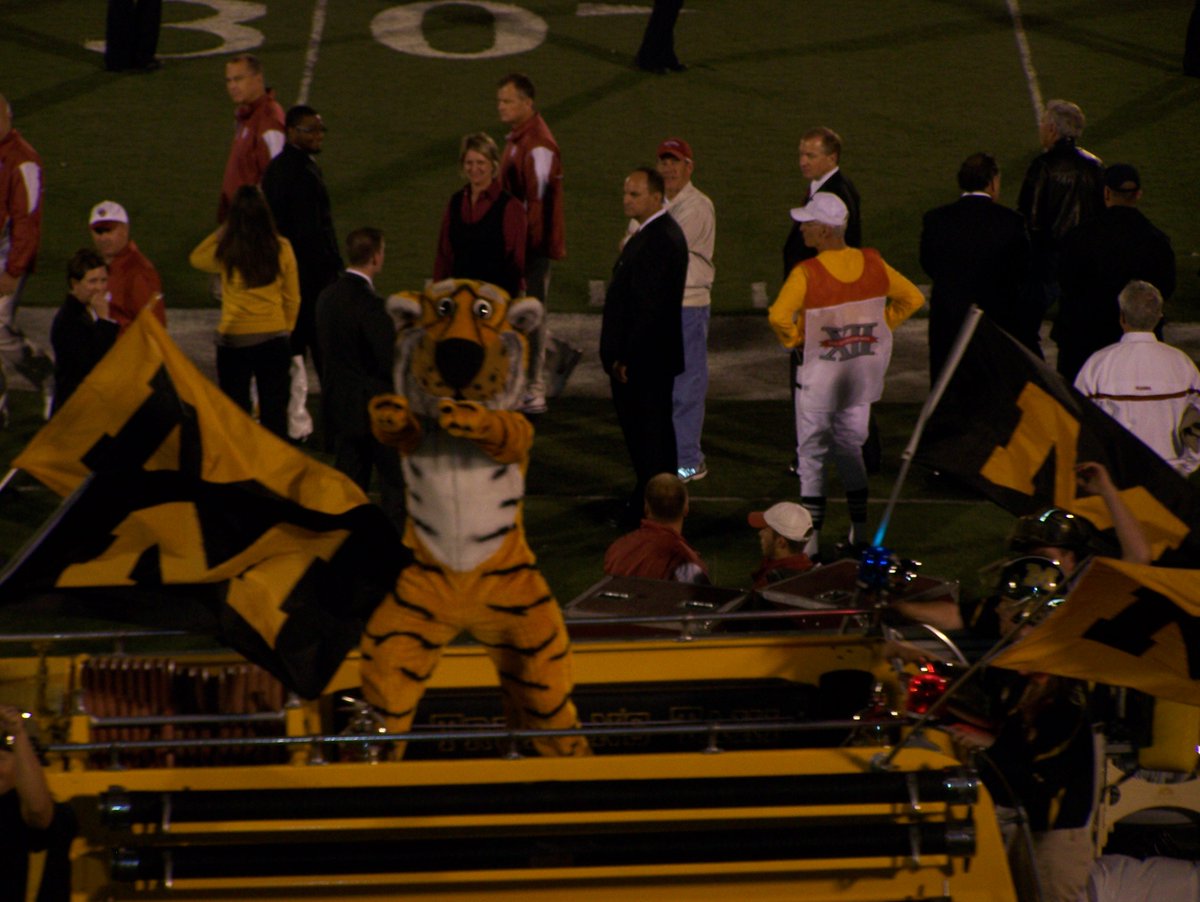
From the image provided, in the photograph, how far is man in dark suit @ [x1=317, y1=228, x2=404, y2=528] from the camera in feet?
31.4

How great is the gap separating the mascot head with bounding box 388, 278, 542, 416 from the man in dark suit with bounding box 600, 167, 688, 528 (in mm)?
3990

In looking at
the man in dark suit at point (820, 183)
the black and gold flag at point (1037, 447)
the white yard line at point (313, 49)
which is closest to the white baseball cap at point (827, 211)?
the man in dark suit at point (820, 183)

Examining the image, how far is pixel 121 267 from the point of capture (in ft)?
33.9

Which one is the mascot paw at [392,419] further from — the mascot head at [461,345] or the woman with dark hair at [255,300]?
the woman with dark hair at [255,300]

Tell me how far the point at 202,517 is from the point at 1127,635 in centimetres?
288

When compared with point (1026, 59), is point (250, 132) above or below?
above

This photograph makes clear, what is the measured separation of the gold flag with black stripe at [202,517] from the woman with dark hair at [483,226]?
18.3 ft

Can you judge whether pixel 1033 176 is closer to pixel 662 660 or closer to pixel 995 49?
pixel 662 660

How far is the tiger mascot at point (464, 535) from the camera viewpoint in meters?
6.09

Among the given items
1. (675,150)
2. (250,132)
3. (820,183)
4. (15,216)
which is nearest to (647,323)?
(675,150)

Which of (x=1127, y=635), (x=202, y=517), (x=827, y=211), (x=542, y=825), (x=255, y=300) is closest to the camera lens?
(x=542, y=825)

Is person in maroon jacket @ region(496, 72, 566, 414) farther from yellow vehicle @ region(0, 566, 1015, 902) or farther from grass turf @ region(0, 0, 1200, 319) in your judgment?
yellow vehicle @ region(0, 566, 1015, 902)

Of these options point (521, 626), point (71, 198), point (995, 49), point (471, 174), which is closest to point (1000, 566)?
point (521, 626)

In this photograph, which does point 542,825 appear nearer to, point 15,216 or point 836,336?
point 836,336
